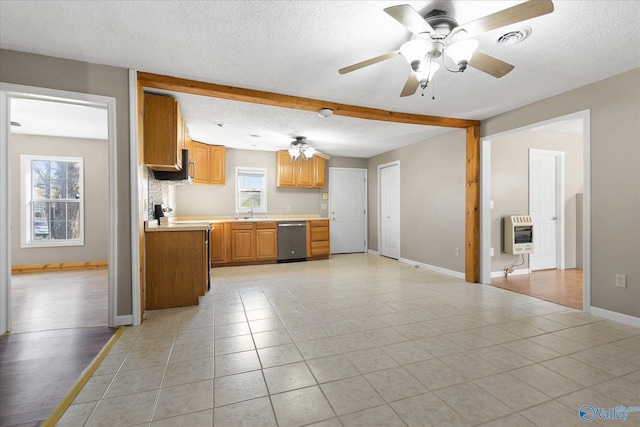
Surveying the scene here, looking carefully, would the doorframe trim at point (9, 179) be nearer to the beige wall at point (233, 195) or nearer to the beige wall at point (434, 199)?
the beige wall at point (233, 195)

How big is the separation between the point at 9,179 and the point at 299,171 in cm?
459

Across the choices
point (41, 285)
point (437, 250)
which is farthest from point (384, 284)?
point (41, 285)

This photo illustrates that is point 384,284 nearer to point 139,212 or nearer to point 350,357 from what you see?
point 350,357

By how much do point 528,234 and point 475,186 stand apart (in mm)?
1352

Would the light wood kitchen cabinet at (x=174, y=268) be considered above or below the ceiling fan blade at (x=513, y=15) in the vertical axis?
below

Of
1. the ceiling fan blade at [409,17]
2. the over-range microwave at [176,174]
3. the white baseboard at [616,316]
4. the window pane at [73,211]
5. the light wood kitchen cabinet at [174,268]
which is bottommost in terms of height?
the white baseboard at [616,316]

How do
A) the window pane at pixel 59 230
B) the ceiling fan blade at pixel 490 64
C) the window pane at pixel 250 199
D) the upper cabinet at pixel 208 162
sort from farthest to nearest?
the window pane at pixel 250 199 → the upper cabinet at pixel 208 162 → the window pane at pixel 59 230 → the ceiling fan blade at pixel 490 64

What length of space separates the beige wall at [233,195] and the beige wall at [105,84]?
126 inches

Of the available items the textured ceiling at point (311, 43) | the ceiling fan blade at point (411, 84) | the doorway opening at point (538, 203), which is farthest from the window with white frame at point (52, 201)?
the doorway opening at point (538, 203)

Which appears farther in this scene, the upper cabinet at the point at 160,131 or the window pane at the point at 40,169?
the window pane at the point at 40,169

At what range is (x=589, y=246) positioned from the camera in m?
2.99

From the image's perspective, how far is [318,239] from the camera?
616 cm

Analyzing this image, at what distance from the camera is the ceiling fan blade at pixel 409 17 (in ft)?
4.82

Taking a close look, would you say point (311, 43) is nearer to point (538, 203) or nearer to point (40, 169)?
point (538, 203)
